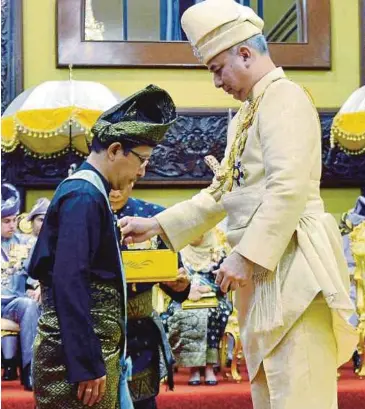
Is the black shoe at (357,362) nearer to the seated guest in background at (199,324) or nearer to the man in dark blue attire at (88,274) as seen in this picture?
the seated guest in background at (199,324)

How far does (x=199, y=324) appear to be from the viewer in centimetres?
445

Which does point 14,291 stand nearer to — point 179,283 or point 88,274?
point 179,283

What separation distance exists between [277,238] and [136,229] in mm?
463

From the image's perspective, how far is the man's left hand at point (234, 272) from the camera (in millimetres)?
2258

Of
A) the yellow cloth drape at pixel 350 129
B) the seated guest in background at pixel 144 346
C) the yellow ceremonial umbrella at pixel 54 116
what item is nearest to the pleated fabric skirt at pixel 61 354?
the seated guest in background at pixel 144 346

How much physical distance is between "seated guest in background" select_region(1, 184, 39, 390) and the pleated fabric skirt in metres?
2.21

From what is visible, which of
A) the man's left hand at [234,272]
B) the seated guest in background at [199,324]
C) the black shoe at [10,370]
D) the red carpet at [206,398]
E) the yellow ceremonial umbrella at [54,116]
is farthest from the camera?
the yellow ceremonial umbrella at [54,116]

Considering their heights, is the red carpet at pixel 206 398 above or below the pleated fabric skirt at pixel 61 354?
below

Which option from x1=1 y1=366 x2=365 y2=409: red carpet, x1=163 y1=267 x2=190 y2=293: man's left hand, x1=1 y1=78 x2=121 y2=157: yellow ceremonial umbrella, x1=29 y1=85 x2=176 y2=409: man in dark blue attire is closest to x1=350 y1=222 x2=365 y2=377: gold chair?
x1=1 y1=366 x2=365 y2=409: red carpet

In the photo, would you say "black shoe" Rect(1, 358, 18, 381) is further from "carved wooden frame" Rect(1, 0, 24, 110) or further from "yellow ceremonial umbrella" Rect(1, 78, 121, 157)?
"carved wooden frame" Rect(1, 0, 24, 110)

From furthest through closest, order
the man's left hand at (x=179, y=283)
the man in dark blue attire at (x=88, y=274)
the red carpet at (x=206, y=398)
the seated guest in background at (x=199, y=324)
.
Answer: the seated guest in background at (x=199, y=324), the red carpet at (x=206, y=398), the man's left hand at (x=179, y=283), the man in dark blue attire at (x=88, y=274)

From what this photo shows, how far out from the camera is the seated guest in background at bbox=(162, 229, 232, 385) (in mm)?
4387

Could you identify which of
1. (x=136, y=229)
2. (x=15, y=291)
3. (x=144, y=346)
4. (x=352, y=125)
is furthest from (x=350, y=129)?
(x=136, y=229)

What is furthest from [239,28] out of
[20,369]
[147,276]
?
[20,369]
